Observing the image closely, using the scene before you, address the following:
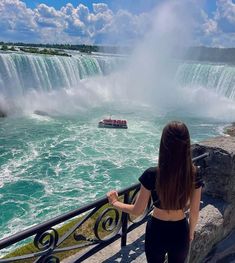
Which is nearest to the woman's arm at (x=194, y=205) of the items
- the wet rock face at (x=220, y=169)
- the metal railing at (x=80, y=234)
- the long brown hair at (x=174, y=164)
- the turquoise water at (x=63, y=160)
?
the long brown hair at (x=174, y=164)

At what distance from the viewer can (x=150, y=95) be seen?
130 feet

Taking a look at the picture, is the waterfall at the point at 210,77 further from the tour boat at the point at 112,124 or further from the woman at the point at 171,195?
the woman at the point at 171,195

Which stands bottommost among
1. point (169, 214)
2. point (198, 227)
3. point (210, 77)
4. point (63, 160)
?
point (210, 77)

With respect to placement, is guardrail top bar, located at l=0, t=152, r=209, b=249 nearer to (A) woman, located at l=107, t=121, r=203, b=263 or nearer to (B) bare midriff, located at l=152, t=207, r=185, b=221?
(A) woman, located at l=107, t=121, r=203, b=263

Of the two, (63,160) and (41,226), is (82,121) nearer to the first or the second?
(63,160)

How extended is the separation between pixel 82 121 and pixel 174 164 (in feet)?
75.3

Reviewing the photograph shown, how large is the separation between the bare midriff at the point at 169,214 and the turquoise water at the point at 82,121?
8.24 m

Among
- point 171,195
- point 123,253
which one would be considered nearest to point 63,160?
point 123,253

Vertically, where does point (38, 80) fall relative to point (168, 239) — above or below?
below

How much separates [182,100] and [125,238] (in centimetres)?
3548

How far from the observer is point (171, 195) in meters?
2.17

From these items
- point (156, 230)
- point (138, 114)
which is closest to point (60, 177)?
point (156, 230)

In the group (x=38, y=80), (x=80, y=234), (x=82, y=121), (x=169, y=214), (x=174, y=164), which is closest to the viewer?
(x=174, y=164)

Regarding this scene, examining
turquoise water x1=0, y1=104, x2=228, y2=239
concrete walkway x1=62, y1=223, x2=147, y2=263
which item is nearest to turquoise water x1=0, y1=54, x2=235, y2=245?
turquoise water x1=0, y1=104, x2=228, y2=239
